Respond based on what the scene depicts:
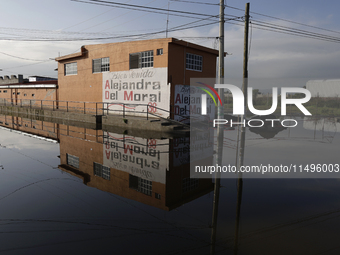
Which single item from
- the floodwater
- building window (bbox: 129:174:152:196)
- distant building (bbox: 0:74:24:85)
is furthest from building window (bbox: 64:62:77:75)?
distant building (bbox: 0:74:24:85)

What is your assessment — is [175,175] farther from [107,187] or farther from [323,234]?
[323,234]

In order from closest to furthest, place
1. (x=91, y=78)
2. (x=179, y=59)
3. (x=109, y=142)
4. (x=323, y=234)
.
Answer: (x=323, y=234), (x=109, y=142), (x=179, y=59), (x=91, y=78)

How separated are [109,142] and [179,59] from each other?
952 centimetres

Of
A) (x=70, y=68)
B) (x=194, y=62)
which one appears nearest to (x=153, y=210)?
(x=194, y=62)

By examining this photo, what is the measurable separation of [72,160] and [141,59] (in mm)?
13018

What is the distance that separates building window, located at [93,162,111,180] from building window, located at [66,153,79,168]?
2.09ft

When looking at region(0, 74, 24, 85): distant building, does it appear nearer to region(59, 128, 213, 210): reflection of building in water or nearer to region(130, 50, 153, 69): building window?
region(130, 50, 153, 69): building window

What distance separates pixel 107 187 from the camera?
626 centimetres

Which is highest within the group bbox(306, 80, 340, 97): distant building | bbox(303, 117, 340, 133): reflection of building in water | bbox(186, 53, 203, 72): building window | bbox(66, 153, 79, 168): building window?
bbox(186, 53, 203, 72): building window

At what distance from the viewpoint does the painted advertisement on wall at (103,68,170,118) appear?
1875 cm

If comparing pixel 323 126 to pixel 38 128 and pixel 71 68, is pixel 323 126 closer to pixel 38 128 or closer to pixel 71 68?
pixel 38 128

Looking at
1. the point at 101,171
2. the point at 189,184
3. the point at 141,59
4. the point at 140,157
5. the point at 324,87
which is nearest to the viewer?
the point at 189,184

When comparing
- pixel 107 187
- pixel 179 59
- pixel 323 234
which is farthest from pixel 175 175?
pixel 179 59

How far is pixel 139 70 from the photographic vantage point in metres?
20.2
